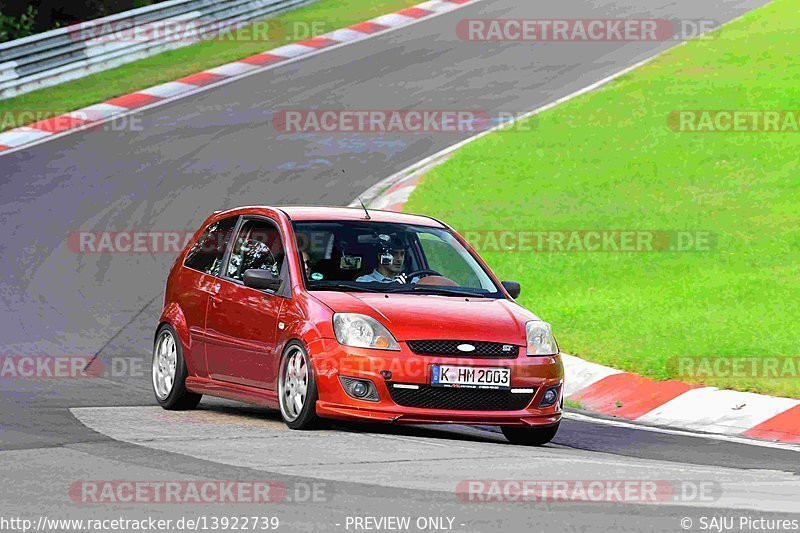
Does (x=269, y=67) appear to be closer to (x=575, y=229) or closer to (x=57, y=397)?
(x=575, y=229)

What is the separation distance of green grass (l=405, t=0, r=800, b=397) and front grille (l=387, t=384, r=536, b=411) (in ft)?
9.57

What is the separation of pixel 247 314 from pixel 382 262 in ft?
3.34

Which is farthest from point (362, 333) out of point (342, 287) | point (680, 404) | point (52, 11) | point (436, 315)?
point (52, 11)

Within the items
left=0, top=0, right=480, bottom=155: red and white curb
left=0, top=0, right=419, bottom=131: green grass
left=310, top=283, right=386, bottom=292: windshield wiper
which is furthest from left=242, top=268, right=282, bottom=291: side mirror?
left=0, top=0, right=419, bottom=131: green grass

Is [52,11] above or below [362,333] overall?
above

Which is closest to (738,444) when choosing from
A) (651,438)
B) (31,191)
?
(651,438)

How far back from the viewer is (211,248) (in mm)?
11391

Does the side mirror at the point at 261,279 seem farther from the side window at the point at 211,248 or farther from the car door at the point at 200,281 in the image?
the side window at the point at 211,248

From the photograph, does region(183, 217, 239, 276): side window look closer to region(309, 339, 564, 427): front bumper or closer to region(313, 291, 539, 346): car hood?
region(313, 291, 539, 346): car hood

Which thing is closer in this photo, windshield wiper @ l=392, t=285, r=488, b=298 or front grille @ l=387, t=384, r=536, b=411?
front grille @ l=387, t=384, r=536, b=411

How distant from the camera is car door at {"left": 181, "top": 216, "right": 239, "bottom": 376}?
428 inches

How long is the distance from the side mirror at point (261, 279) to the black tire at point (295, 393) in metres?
0.59

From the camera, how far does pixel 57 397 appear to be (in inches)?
433

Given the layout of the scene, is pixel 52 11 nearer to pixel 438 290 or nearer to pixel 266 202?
pixel 266 202
